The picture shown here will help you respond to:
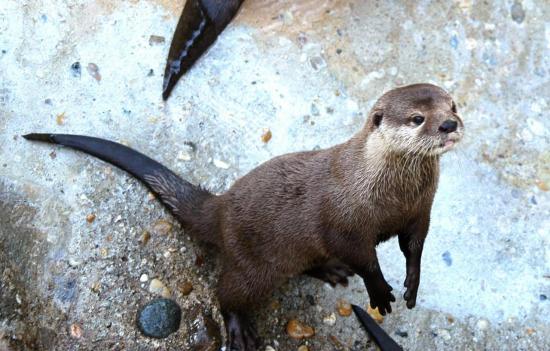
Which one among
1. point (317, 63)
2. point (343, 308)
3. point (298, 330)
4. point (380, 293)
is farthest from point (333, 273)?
point (317, 63)

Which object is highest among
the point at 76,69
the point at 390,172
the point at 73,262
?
the point at 390,172

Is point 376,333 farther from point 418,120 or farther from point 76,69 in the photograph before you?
point 76,69

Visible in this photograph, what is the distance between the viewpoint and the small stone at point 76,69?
8.58 feet

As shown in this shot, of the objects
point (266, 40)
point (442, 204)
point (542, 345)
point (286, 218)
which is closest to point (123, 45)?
point (266, 40)

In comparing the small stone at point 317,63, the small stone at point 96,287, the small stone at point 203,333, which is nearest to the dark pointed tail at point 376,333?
the small stone at point 203,333

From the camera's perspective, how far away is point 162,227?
2361mm

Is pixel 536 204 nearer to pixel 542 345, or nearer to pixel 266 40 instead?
pixel 542 345

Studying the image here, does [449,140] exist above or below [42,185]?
above

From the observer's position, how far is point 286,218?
206 cm

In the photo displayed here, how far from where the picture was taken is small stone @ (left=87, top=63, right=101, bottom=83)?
2.63 m

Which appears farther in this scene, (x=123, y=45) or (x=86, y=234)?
(x=123, y=45)

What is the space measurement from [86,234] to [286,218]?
66cm

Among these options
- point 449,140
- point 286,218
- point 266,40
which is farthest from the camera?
point 266,40

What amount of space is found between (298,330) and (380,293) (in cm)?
34
